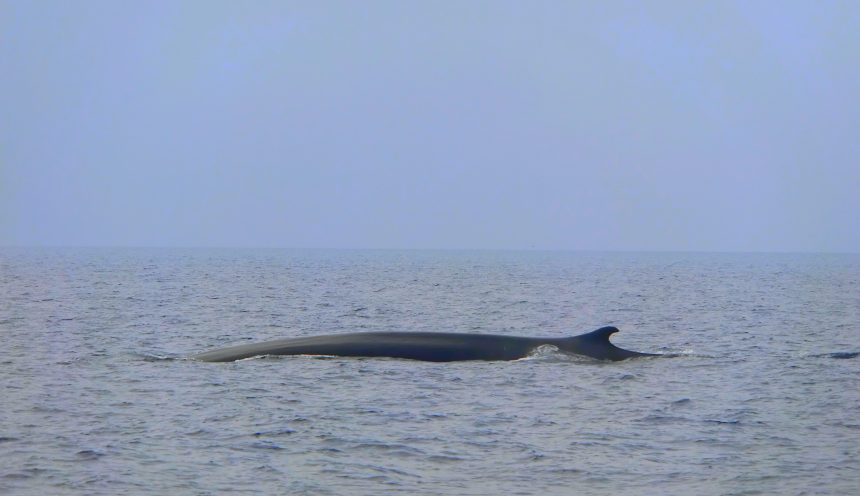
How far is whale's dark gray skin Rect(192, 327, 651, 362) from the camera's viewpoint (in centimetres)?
2334

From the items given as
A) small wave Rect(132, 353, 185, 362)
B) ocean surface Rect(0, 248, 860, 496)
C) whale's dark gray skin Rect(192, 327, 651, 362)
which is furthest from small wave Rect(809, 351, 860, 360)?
small wave Rect(132, 353, 185, 362)

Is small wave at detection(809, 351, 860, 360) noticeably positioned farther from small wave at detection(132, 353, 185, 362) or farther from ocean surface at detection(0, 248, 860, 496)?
small wave at detection(132, 353, 185, 362)

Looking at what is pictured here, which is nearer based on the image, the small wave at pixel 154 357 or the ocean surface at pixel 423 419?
the ocean surface at pixel 423 419

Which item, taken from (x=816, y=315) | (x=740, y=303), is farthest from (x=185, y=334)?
(x=740, y=303)

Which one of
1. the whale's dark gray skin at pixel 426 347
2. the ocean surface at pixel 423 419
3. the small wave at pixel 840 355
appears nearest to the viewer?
the ocean surface at pixel 423 419

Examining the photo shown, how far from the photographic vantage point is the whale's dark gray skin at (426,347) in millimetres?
23344

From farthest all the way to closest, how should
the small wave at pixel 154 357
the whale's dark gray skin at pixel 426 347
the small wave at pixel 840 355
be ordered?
the small wave at pixel 840 355
the small wave at pixel 154 357
the whale's dark gray skin at pixel 426 347

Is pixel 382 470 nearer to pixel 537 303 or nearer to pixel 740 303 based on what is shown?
pixel 537 303

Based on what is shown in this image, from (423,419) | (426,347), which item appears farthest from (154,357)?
(423,419)

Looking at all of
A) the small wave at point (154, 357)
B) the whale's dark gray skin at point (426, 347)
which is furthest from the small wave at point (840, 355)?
the small wave at point (154, 357)

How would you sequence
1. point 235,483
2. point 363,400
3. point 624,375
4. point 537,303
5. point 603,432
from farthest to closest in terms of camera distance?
point 537,303, point 624,375, point 363,400, point 603,432, point 235,483

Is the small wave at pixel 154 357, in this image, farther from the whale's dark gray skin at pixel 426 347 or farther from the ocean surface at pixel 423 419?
the whale's dark gray skin at pixel 426 347

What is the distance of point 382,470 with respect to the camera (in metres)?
13.6

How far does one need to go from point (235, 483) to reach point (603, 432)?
206 inches
